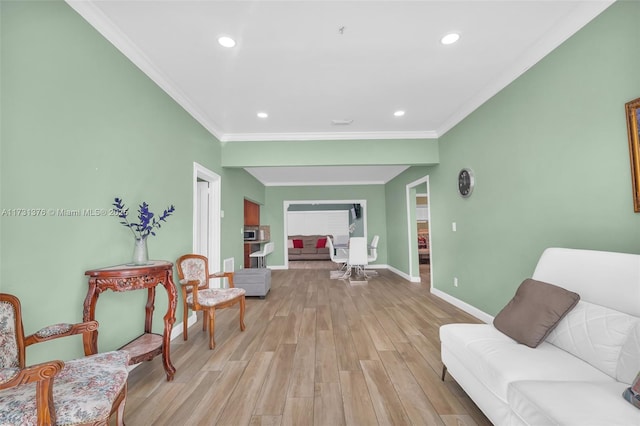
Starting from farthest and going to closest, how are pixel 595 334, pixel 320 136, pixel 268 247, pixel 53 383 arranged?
1. pixel 268 247
2. pixel 320 136
3. pixel 595 334
4. pixel 53 383

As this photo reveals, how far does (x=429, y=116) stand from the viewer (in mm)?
3623

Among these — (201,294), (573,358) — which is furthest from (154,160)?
(573,358)

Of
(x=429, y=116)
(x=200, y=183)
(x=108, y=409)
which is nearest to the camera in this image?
(x=108, y=409)

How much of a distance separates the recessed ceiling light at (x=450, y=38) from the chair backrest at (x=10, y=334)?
3.17 meters

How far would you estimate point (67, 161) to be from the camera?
5.32ft

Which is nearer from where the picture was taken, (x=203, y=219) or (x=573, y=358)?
(x=573, y=358)

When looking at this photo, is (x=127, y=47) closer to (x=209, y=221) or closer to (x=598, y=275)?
(x=209, y=221)

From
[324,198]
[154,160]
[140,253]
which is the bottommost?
[140,253]

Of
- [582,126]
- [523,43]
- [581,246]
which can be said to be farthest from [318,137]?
[581,246]

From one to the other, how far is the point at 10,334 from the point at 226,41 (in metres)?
2.23

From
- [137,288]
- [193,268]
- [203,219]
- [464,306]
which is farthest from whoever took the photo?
[203,219]

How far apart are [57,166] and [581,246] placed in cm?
359

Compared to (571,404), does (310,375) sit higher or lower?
lower

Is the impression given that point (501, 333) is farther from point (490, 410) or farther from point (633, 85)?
point (633, 85)
